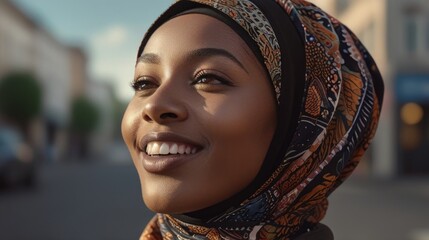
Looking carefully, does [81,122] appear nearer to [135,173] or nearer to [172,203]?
[135,173]

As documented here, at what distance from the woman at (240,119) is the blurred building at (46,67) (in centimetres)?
3390

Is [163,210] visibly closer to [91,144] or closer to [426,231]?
[426,231]

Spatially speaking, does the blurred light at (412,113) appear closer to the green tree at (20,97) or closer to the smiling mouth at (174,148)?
the smiling mouth at (174,148)

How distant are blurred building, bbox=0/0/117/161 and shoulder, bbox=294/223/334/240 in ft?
111

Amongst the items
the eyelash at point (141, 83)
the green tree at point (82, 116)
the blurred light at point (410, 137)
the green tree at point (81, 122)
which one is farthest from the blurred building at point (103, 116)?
the eyelash at point (141, 83)

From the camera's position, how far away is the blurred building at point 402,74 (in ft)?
61.1

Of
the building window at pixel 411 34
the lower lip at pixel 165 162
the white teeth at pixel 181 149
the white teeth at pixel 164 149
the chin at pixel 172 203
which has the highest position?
the building window at pixel 411 34

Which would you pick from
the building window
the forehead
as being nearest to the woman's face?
the forehead

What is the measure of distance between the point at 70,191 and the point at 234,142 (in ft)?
47.7

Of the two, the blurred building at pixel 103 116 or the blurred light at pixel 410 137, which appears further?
the blurred building at pixel 103 116

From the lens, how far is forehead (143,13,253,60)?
1.29m

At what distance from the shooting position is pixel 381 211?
11.1 m

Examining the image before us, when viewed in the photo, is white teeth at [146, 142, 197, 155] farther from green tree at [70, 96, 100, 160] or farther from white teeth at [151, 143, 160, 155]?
green tree at [70, 96, 100, 160]

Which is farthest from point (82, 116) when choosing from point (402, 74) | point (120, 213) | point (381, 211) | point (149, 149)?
point (149, 149)
